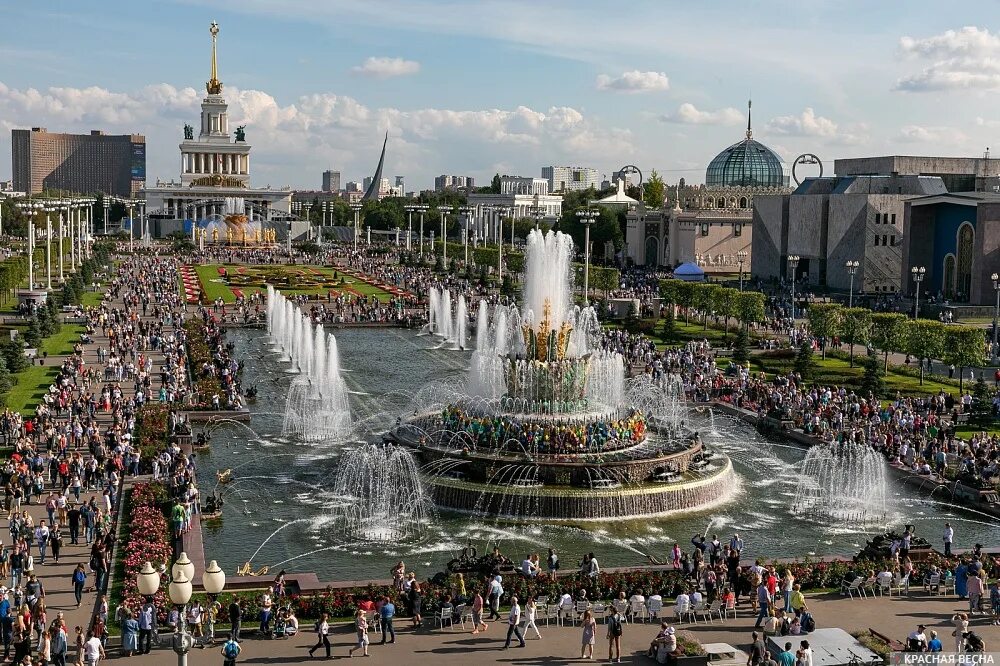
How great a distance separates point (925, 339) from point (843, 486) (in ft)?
61.5

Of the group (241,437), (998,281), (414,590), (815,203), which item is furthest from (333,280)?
(414,590)

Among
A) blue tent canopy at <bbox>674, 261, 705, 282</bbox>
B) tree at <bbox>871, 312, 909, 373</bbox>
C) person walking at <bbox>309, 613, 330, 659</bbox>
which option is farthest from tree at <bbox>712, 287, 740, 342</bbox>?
person walking at <bbox>309, 613, 330, 659</bbox>

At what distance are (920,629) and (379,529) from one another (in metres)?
12.1

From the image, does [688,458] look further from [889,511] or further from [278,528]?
[278,528]

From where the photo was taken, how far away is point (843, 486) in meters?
31.1

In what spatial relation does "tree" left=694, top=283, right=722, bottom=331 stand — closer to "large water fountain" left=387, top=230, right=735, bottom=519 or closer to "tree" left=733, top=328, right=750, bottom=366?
"tree" left=733, top=328, right=750, bottom=366

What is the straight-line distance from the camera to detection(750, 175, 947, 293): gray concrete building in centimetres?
8362

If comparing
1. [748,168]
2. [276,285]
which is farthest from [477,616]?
[748,168]

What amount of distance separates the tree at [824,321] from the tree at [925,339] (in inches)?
204

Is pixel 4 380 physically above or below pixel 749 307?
below

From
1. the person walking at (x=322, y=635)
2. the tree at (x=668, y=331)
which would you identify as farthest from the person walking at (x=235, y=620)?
the tree at (x=668, y=331)

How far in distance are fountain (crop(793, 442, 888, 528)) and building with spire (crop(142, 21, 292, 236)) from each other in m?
133

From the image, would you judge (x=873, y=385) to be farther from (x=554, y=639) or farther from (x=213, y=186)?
(x=213, y=186)

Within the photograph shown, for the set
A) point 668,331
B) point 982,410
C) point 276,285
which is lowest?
point 982,410
